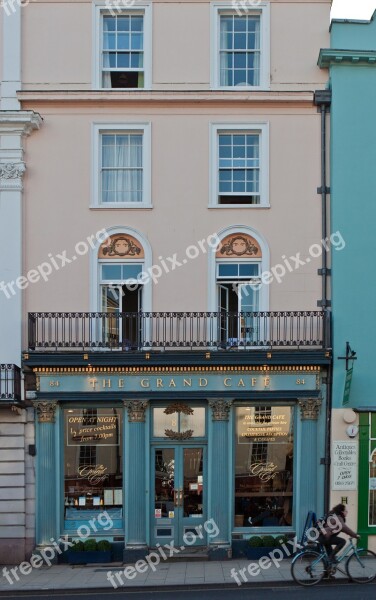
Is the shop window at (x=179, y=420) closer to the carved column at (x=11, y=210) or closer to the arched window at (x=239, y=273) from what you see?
the arched window at (x=239, y=273)

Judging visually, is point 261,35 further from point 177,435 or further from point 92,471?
point 92,471

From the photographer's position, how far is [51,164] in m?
18.8

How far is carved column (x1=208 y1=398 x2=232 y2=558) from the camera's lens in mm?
18172

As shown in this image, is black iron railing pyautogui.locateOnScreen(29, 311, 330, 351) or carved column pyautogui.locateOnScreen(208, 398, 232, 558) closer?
carved column pyautogui.locateOnScreen(208, 398, 232, 558)

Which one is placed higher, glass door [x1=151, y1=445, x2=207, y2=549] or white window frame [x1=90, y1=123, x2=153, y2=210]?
white window frame [x1=90, y1=123, x2=153, y2=210]

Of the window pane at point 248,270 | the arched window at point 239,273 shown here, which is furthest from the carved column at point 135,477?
the window pane at point 248,270

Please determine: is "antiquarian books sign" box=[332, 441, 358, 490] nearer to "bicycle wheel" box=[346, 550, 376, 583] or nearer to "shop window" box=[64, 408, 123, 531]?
"bicycle wheel" box=[346, 550, 376, 583]

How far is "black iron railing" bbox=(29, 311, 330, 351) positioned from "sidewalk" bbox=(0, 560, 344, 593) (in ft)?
15.6

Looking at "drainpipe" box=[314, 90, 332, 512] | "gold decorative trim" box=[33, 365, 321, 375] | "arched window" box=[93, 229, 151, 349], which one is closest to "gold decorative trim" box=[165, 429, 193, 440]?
"gold decorative trim" box=[33, 365, 321, 375]

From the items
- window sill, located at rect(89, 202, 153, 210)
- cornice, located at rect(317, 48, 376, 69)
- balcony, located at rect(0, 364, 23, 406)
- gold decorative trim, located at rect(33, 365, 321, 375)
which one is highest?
cornice, located at rect(317, 48, 376, 69)

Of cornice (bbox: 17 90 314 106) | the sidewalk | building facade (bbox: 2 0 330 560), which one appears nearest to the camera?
the sidewalk

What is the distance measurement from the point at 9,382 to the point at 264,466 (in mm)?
6076

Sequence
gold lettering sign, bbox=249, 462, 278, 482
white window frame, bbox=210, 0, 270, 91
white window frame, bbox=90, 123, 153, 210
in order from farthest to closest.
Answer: white window frame, bbox=210, 0, 270, 91
white window frame, bbox=90, 123, 153, 210
gold lettering sign, bbox=249, 462, 278, 482

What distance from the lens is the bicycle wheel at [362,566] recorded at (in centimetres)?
1560
